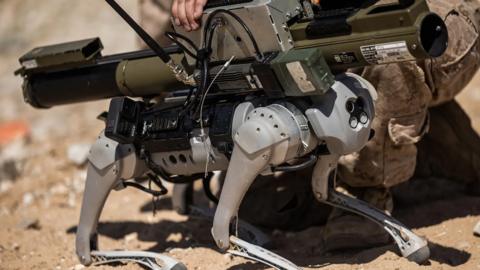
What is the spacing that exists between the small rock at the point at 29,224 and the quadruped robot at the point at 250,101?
97cm

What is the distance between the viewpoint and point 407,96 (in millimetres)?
3619

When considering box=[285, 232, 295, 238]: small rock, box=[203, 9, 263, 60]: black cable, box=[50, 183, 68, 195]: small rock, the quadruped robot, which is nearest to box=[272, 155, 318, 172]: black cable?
the quadruped robot

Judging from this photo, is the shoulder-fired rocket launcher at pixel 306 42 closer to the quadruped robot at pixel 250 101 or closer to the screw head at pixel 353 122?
the quadruped robot at pixel 250 101

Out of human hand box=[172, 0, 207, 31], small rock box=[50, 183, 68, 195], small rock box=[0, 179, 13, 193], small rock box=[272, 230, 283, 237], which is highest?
human hand box=[172, 0, 207, 31]

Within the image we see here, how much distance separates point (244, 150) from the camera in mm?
3133

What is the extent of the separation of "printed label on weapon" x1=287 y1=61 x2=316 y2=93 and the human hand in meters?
0.47

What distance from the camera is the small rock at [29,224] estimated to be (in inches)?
183

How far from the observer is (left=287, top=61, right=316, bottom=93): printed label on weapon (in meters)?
2.97

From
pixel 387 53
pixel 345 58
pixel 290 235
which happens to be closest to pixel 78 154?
pixel 290 235

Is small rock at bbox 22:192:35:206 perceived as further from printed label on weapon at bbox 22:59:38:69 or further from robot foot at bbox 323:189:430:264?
robot foot at bbox 323:189:430:264

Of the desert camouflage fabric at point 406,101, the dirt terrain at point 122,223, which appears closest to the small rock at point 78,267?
the dirt terrain at point 122,223

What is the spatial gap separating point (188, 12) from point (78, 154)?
292cm

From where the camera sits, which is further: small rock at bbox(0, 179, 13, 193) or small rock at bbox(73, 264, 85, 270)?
small rock at bbox(0, 179, 13, 193)

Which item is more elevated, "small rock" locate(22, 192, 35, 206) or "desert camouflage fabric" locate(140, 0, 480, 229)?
"desert camouflage fabric" locate(140, 0, 480, 229)
